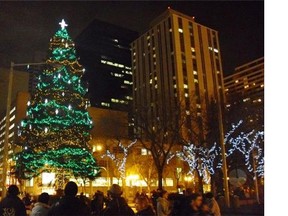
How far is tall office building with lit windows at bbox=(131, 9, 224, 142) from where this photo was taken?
8644 cm

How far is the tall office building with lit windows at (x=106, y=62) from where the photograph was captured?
117 meters

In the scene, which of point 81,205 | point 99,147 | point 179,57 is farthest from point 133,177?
point 81,205

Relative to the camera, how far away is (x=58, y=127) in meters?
29.6

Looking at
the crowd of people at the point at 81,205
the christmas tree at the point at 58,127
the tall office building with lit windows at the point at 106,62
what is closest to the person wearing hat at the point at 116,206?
the crowd of people at the point at 81,205

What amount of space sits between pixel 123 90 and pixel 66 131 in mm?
92101

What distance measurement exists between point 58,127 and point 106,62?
93785 mm

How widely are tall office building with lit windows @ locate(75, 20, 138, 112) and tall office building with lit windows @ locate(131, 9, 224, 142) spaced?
22093mm

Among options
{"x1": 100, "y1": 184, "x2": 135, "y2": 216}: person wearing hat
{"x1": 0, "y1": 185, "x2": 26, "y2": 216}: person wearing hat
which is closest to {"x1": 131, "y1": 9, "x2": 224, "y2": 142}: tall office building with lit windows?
{"x1": 0, "y1": 185, "x2": 26, "y2": 216}: person wearing hat

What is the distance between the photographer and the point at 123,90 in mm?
121375

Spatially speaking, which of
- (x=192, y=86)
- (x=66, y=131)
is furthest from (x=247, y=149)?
(x=192, y=86)

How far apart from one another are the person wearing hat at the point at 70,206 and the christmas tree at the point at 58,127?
79.7 ft

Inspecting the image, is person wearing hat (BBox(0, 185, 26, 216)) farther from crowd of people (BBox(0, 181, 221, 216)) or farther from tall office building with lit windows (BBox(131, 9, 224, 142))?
tall office building with lit windows (BBox(131, 9, 224, 142))

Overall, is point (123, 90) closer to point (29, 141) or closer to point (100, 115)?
point (100, 115)

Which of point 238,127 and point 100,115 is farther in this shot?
point 100,115
